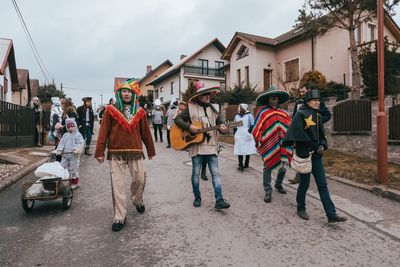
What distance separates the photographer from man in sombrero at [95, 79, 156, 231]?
4582 millimetres

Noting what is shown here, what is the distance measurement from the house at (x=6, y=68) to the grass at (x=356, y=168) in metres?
17.1

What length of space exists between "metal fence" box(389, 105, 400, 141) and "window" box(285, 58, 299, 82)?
16.4 metres

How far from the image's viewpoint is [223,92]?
78.0 feet

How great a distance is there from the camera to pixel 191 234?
4262 mm

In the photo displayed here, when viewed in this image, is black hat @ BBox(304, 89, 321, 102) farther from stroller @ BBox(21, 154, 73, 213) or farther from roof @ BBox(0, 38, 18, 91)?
roof @ BBox(0, 38, 18, 91)

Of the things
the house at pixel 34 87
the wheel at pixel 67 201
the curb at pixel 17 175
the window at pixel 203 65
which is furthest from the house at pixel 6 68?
the window at pixel 203 65

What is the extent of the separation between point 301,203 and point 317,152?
0.81 m

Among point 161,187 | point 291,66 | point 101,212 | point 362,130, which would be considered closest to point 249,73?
point 291,66

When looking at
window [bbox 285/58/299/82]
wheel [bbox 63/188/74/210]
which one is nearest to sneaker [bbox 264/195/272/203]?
wheel [bbox 63/188/74/210]

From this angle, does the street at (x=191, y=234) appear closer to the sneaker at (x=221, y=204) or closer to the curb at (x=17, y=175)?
the sneaker at (x=221, y=204)

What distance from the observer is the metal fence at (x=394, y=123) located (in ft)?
29.0

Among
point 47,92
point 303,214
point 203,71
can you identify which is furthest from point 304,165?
point 47,92

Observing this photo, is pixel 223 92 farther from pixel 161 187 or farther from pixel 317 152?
pixel 317 152

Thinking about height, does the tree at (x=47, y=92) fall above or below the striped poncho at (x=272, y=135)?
above
